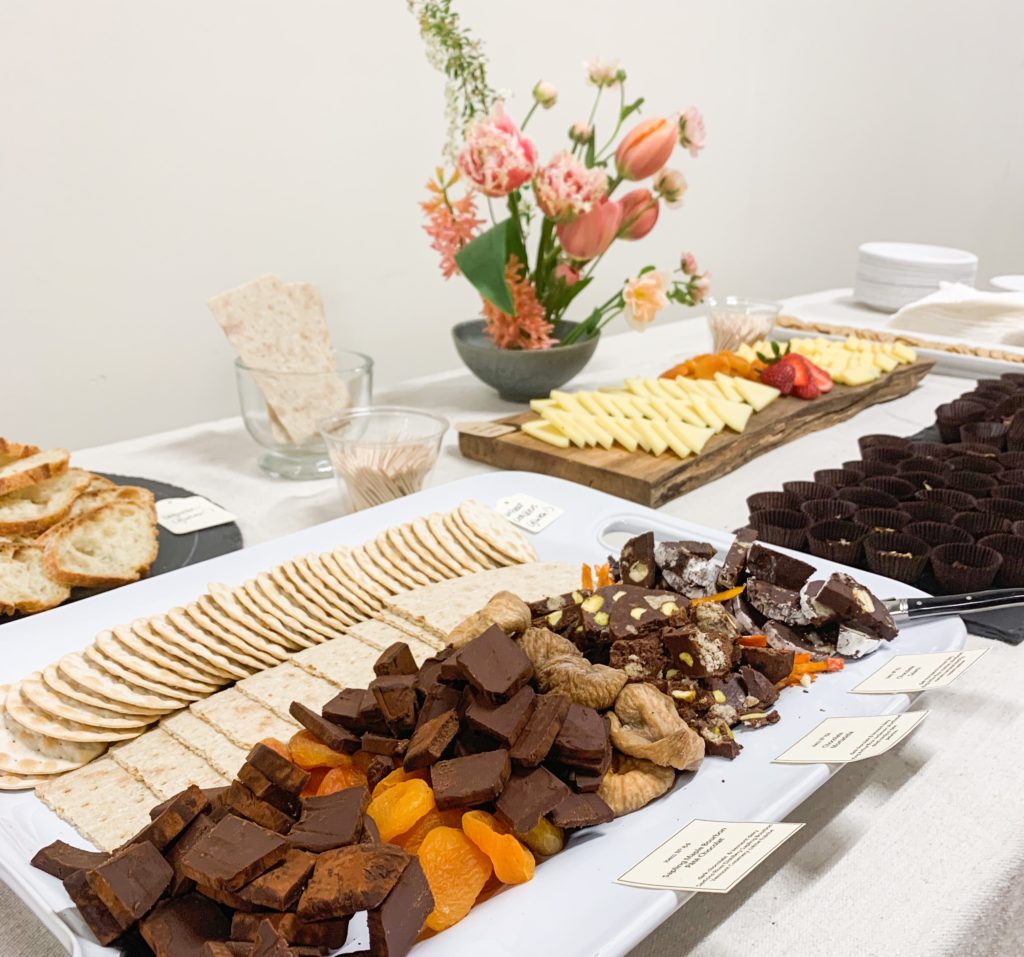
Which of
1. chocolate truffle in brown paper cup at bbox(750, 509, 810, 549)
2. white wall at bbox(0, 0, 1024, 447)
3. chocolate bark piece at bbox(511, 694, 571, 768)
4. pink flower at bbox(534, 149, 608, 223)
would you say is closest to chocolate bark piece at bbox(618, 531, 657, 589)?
chocolate bark piece at bbox(511, 694, 571, 768)

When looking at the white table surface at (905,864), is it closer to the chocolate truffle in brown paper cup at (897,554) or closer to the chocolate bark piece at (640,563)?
the chocolate truffle in brown paper cup at (897,554)

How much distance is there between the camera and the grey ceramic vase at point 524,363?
2799mm

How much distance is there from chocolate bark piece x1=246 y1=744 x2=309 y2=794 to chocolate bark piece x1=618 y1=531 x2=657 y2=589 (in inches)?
24.5

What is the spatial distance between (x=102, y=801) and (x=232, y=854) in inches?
13.9

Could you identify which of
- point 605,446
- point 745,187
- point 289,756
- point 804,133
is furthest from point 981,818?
point 804,133

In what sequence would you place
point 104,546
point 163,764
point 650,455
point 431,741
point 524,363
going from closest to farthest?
point 431,741, point 163,764, point 104,546, point 650,455, point 524,363

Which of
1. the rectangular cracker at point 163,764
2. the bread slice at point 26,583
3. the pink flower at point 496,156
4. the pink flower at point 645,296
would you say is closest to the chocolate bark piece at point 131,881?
the rectangular cracker at point 163,764

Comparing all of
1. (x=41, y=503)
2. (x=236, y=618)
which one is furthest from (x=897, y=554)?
(x=41, y=503)

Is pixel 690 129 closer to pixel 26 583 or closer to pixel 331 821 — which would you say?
pixel 26 583

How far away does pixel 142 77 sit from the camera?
2.64 metres

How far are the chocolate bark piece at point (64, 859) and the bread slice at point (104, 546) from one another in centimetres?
79

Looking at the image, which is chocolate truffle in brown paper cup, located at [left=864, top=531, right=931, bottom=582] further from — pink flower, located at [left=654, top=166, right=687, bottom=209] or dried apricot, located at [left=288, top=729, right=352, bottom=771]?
pink flower, located at [left=654, top=166, right=687, bottom=209]

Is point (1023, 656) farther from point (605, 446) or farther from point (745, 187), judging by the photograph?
point (745, 187)

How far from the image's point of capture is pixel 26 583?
5.49 feet
